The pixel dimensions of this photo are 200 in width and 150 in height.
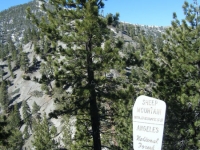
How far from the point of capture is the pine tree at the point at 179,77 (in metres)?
11.5

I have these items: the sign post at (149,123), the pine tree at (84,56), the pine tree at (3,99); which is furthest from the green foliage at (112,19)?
the pine tree at (3,99)

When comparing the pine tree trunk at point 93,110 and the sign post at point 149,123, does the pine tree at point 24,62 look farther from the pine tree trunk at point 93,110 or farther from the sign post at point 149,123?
the sign post at point 149,123

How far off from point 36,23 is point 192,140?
8819 millimetres

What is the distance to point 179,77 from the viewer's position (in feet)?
39.6

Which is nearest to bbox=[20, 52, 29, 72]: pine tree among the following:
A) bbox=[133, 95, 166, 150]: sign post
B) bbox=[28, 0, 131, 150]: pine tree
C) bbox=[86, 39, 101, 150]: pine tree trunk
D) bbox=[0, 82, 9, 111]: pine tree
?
bbox=[0, 82, 9, 111]: pine tree

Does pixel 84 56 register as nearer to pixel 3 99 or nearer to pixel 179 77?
pixel 179 77

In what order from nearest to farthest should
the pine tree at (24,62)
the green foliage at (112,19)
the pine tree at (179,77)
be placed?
the pine tree at (179,77), the green foliage at (112,19), the pine tree at (24,62)

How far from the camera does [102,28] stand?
1211 cm

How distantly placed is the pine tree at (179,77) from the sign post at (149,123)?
749cm

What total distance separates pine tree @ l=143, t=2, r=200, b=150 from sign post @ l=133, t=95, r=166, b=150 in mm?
7491

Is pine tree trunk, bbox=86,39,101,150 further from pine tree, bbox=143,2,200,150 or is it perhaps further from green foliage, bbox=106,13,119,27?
pine tree, bbox=143,2,200,150

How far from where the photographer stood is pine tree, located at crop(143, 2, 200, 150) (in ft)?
37.7

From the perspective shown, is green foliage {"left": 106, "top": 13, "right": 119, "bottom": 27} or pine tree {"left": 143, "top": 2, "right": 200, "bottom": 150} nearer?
pine tree {"left": 143, "top": 2, "right": 200, "bottom": 150}

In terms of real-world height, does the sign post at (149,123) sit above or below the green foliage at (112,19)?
below
